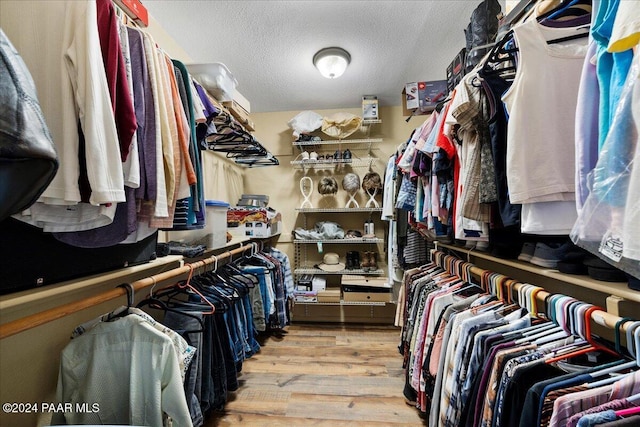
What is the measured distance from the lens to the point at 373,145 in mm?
3293

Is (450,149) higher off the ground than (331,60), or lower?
lower

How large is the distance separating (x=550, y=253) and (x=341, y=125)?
2.32m

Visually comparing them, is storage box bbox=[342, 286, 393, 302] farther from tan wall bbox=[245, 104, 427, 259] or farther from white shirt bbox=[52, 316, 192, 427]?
white shirt bbox=[52, 316, 192, 427]

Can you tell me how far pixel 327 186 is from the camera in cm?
307

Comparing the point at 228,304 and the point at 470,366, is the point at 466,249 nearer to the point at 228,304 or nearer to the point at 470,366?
the point at 470,366

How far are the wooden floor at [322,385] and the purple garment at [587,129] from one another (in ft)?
4.98

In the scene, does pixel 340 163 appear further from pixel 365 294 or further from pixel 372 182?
pixel 365 294

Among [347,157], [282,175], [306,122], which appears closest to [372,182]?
[347,157]

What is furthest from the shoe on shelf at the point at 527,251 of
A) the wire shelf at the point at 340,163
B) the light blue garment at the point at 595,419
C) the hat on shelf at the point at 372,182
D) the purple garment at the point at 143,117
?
the wire shelf at the point at 340,163

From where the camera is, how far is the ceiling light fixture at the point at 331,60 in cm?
215

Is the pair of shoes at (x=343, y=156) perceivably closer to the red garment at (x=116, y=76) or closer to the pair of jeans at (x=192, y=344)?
the pair of jeans at (x=192, y=344)

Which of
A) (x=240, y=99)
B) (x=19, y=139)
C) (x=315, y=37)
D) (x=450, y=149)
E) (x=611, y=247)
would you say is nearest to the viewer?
(x=19, y=139)

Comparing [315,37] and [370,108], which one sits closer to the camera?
[315,37]

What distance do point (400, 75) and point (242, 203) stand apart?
1.97 meters
